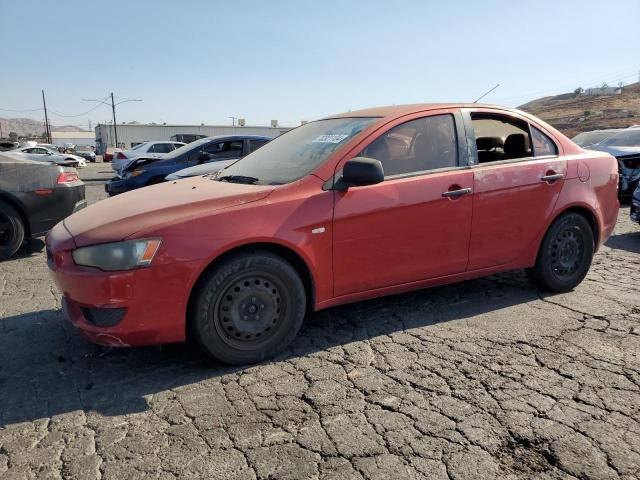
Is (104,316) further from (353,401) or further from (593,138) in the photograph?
(593,138)

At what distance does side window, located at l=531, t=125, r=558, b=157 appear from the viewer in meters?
4.21

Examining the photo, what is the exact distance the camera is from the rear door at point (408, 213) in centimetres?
330

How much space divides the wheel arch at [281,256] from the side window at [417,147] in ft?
2.89

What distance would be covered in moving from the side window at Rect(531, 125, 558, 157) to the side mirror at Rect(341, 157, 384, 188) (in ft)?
5.85

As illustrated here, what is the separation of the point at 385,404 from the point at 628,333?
2.08 meters

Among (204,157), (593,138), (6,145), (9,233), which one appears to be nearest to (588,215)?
(9,233)

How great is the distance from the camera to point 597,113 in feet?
187

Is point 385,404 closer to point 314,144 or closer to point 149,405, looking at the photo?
point 149,405

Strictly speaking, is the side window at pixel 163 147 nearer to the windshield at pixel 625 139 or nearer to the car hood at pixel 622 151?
the windshield at pixel 625 139

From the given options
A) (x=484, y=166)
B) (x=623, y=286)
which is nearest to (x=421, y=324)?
(x=484, y=166)

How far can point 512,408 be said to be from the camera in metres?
2.60

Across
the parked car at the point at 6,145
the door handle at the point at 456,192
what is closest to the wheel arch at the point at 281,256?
the door handle at the point at 456,192

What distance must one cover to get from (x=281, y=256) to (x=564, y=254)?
263 cm

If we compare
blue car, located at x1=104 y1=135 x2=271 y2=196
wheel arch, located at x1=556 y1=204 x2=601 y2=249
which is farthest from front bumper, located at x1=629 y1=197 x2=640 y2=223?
blue car, located at x1=104 y1=135 x2=271 y2=196
